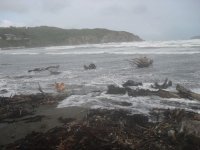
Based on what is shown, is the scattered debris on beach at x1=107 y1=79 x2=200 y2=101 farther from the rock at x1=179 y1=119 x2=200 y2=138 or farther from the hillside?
the hillside

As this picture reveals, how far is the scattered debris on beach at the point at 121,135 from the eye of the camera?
7.75m

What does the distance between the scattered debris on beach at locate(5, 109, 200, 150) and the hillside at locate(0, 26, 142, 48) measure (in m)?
96.2

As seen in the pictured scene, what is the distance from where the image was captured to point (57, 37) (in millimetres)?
123812

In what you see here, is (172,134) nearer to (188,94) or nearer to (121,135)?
(121,135)

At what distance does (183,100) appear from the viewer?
12492 millimetres

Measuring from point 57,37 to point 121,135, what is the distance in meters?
118

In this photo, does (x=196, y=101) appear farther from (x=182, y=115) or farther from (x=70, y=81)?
(x=70, y=81)

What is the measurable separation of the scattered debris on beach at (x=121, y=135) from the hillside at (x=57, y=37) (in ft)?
316

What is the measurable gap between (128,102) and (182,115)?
9.48 ft

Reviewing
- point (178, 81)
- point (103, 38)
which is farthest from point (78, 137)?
point (103, 38)

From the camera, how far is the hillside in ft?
354

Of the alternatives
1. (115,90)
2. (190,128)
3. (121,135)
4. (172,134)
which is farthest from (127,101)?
(190,128)

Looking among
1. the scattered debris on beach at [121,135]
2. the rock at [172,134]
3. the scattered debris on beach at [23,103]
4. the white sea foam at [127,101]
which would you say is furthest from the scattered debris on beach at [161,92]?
the rock at [172,134]

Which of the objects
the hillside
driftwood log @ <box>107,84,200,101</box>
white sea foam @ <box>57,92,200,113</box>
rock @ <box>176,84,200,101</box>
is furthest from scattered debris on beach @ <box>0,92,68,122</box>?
the hillside
